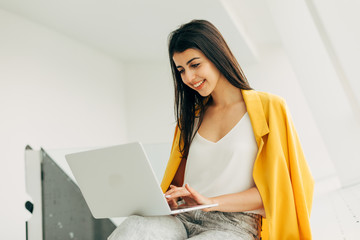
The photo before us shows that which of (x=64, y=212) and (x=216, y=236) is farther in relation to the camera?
(x=64, y=212)

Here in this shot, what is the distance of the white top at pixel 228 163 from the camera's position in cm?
144

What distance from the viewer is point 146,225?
1.27 m

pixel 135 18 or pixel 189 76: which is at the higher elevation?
pixel 135 18

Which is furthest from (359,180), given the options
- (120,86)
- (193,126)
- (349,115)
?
(120,86)

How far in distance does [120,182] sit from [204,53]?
1.91 ft

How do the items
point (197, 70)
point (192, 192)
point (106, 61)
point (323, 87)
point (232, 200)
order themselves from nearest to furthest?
point (192, 192), point (232, 200), point (197, 70), point (323, 87), point (106, 61)

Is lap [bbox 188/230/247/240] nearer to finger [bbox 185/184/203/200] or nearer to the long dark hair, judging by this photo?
finger [bbox 185/184/203/200]

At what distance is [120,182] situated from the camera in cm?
125

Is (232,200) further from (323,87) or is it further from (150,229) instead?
(323,87)

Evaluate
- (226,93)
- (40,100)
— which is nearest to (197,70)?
(226,93)

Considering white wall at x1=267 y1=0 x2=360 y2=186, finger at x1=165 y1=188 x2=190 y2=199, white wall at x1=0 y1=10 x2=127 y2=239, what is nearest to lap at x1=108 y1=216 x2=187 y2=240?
finger at x1=165 y1=188 x2=190 y2=199

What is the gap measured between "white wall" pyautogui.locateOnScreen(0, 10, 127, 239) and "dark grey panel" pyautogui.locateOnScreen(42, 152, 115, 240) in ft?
4.72

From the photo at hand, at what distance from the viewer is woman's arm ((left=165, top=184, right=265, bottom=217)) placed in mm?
1272

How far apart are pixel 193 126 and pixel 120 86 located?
5209 millimetres
